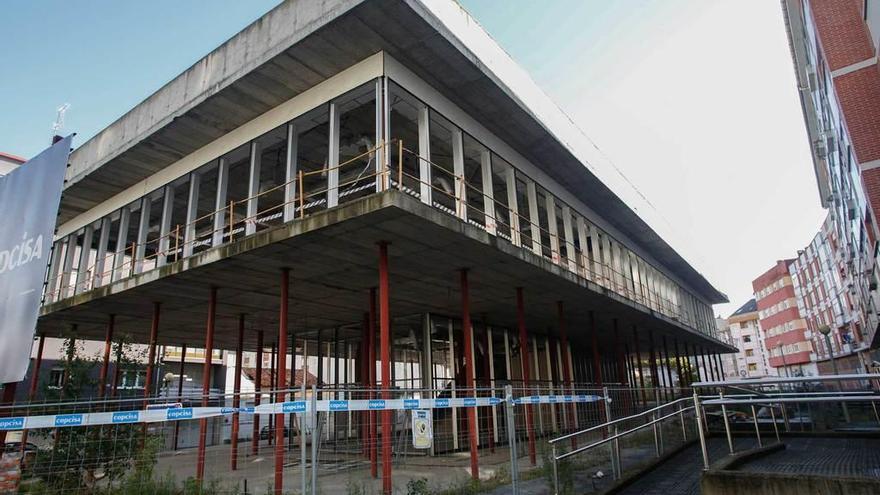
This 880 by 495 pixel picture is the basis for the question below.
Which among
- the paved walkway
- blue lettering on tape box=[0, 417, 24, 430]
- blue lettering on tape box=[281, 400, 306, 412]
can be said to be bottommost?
the paved walkway

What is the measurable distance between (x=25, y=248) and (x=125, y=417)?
3928 mm

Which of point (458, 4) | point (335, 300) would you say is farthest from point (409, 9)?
point (335, 300)

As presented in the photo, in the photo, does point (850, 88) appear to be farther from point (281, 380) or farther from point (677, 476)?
point (281, 380)

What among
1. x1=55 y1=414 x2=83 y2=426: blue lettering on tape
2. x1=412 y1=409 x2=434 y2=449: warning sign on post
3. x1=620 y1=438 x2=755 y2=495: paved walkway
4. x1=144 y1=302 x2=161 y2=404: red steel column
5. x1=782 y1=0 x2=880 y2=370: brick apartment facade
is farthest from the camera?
x1=782 y1=0 x2=880 y2=370: brick apartment facade

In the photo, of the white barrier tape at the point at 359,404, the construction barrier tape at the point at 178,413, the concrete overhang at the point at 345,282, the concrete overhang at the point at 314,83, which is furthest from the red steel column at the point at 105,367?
the white barrier tape at the point at 359,404

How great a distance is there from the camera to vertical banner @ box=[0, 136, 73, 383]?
9.09 meters

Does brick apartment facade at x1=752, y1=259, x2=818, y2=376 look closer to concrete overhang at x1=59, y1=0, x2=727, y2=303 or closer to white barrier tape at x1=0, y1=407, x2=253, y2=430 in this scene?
concrete overhang at x1=59, y1=0, x2=727, y2=303

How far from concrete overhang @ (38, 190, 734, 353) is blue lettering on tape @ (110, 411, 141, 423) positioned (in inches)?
143

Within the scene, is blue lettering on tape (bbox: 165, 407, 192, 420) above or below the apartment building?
below

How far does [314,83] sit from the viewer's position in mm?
11586

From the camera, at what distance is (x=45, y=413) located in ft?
39.1

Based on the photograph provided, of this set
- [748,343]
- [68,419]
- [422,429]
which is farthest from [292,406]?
[748,343]

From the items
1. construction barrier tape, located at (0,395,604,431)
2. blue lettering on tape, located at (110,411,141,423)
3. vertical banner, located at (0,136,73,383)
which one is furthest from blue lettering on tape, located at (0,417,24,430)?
blue lettering on tape, located at (110,411,141,423)

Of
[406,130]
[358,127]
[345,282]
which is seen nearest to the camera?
[358,127]
